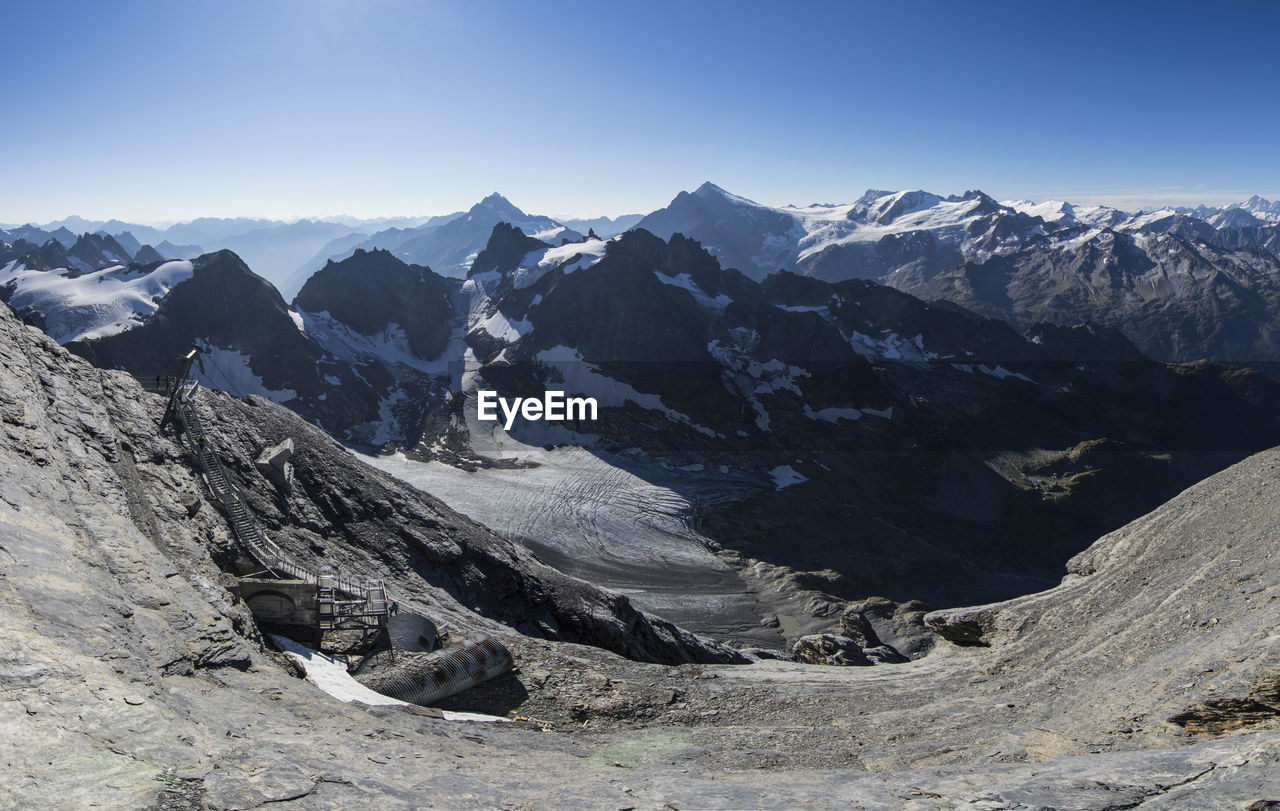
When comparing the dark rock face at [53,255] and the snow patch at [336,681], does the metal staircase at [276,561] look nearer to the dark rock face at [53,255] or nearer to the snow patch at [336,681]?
the snow patch at [336,681]

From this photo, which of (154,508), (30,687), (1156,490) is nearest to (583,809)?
(30,687)

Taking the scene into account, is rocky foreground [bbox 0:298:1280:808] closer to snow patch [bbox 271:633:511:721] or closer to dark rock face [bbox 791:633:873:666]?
snow patch [bbox 271:633:511:721]

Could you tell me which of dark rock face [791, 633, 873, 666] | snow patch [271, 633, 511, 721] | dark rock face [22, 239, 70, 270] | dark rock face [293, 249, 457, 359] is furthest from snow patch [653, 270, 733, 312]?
dark rock face [22, 239, 70, 270]

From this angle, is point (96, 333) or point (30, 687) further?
point (96, 333)

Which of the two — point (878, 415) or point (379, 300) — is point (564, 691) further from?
point (379, 300)

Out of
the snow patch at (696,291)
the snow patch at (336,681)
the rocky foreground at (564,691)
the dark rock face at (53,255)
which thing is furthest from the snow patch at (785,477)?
the dark rock face at (53,255)

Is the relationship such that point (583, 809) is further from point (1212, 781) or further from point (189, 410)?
point (189, 410)
